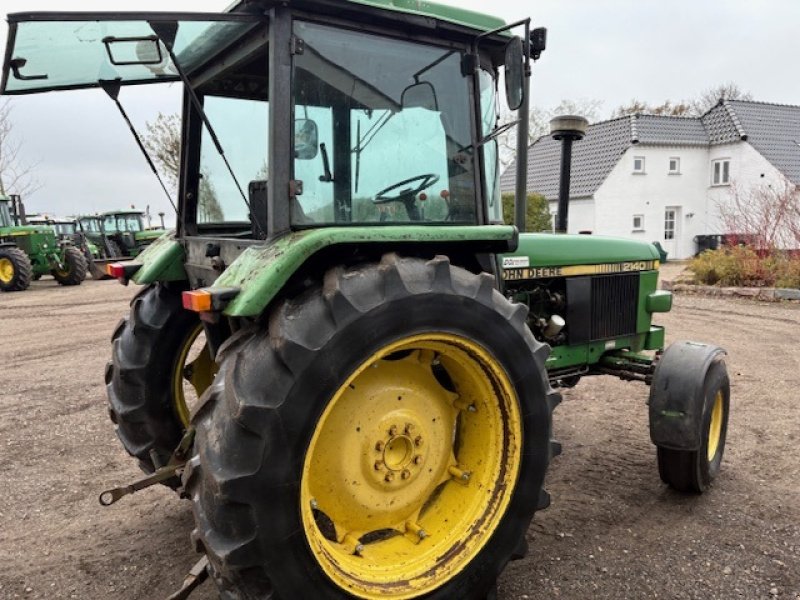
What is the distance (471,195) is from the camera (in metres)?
2.75

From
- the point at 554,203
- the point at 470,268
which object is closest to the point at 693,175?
the point at 554,203

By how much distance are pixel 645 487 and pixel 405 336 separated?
6.89ft

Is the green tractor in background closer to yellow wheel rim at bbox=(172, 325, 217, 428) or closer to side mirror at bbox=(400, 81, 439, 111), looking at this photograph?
yellow wheel rim at bbox=(172, 325, 217, 428)

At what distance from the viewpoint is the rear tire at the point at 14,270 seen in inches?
607

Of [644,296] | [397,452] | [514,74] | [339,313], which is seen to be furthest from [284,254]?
[644,296]

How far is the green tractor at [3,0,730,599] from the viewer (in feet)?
6.32

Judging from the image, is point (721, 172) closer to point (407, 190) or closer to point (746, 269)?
point (746, 269)

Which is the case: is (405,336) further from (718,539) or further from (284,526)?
(718,539)

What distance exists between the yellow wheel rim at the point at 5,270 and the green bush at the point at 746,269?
52.1 feet

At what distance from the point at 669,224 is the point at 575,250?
73.0 feet

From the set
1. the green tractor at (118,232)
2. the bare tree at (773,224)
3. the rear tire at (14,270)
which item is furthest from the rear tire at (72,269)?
the bare tree at (773,224)

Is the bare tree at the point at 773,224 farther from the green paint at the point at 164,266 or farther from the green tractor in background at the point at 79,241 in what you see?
the green tractor in background at the point at 79,241

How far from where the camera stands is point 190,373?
3244mm

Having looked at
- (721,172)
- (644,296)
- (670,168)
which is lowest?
(644,296)
